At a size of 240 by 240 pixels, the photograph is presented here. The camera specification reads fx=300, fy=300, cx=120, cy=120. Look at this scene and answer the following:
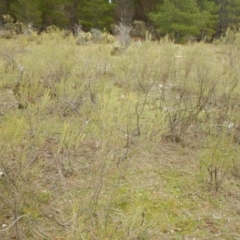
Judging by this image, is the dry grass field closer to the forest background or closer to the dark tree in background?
the forest background

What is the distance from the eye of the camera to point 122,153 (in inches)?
139

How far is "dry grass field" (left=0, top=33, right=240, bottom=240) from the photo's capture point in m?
2.56

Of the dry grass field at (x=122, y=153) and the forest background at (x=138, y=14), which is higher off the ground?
the forest background at (x=138, y=14)

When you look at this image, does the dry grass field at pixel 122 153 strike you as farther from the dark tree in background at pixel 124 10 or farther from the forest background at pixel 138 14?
the dark tree in background at pixel 124 10

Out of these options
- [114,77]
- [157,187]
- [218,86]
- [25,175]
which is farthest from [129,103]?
[114,77]

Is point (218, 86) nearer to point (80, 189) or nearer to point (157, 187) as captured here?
point (157, 187)

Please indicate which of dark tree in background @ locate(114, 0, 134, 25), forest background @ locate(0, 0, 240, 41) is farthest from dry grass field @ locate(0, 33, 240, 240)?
dark tree in background @ locate(114, 0, 134, 25)

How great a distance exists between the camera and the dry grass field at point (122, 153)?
2.56m

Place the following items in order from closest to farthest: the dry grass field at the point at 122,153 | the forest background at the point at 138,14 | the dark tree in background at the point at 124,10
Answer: the dry grass field at the point at 122,153 < the forest background at the point at 138,14 < the dark tree in background at the point at 124,10

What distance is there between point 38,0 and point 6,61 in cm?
1007

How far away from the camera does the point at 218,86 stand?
16.0 ft

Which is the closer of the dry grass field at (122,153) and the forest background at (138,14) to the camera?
the dry grass field at (122,153)

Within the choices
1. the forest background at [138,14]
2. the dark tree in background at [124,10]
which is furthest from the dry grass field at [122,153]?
the dark tree in background at [124,10]

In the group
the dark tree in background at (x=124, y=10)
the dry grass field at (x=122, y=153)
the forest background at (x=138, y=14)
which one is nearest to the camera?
the dry grass field at (x=122, y=153)
